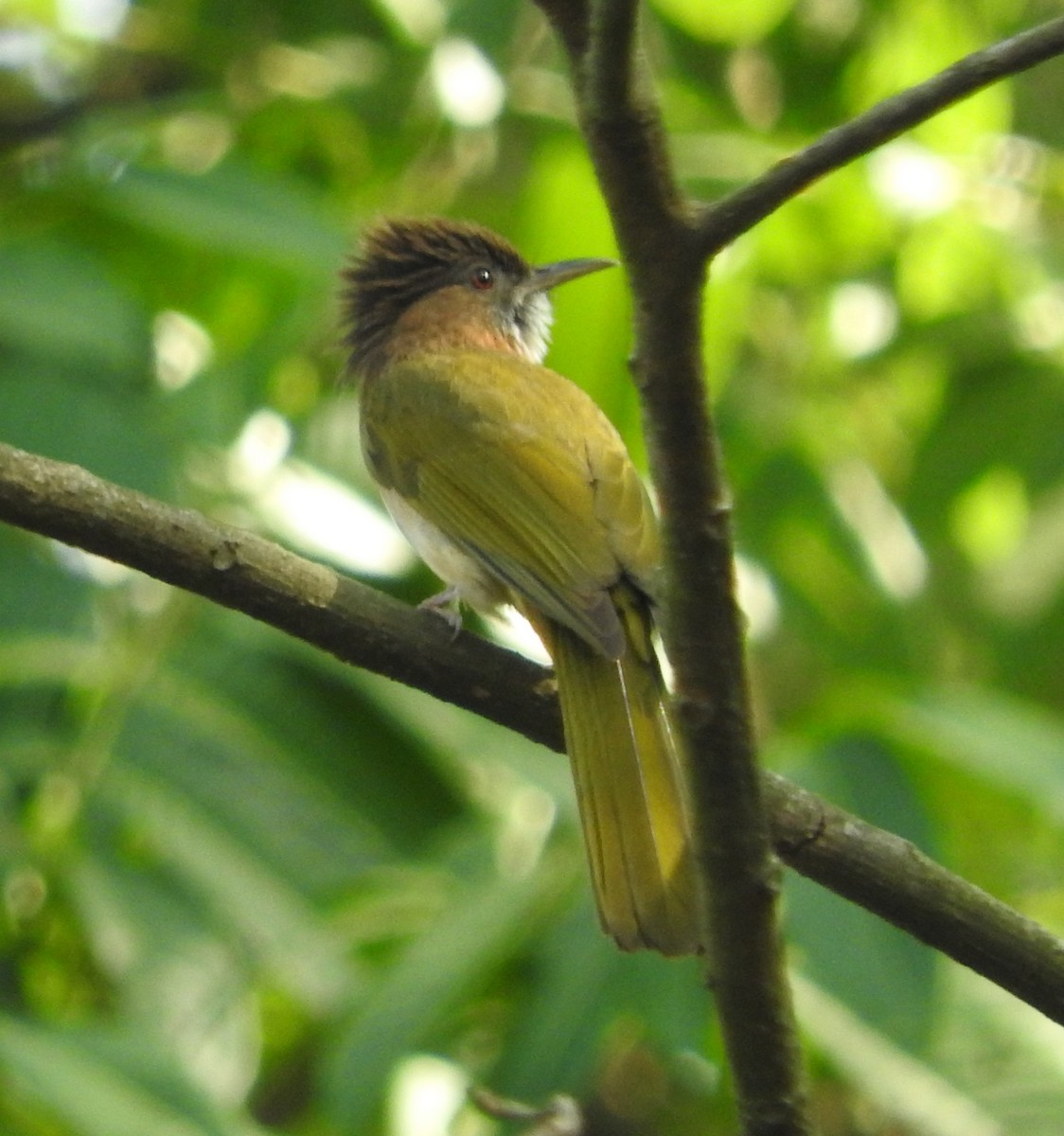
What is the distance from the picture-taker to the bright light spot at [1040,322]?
207 inches

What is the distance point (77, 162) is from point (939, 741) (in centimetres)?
270

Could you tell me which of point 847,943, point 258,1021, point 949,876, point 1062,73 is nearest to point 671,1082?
point 258,1021

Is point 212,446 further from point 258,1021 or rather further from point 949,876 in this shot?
point 949,876

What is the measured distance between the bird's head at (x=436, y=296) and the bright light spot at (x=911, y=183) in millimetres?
985

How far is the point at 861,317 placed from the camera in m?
5.50

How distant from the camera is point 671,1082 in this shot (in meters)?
5.02

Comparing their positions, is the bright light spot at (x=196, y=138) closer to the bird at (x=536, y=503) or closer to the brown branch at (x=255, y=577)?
the bird at (x=536, y=503)

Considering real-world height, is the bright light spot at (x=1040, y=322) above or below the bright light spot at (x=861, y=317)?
above

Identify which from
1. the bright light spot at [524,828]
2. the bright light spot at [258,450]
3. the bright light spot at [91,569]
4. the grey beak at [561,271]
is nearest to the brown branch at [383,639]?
the bright light spot at [524,828]

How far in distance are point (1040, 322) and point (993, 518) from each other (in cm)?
87

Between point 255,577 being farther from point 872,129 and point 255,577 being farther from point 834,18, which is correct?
point 834,18

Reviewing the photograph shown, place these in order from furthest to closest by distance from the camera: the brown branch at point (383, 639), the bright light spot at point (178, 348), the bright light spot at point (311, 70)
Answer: the bright light spot at point (311, 70) < the bright light spot at point (178, 348) < the brown branch at point (383, 639)

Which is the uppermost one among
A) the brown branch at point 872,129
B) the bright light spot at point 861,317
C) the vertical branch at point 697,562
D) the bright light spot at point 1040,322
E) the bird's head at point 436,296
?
the bright light spot at point 1040,322

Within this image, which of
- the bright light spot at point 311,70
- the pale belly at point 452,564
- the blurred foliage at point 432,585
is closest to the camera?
the blurred foliage at point 432,585
